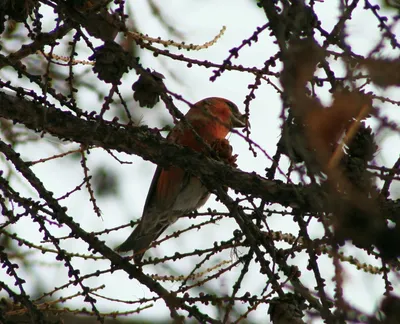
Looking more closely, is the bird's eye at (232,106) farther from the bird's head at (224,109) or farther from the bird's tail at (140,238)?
the bird's tail at (140,238)

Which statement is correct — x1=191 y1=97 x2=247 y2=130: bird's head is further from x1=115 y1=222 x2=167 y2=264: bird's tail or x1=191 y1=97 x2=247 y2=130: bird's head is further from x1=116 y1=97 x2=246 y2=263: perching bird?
x1=115 y1=222 x2=167 y2=264: bird's tail

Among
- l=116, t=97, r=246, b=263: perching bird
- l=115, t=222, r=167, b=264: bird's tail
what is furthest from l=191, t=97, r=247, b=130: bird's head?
l=115, t=222, r=167, b=264: bird's tail

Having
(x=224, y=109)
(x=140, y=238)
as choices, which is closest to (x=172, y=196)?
(x=140, y=238)

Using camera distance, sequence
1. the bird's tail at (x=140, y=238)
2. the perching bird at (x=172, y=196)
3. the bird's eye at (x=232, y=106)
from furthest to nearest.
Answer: the bird's eye at (x=232, y=106)
the bird's tail at (x=140, y=238)
the perching bird at (x=172, y=196)

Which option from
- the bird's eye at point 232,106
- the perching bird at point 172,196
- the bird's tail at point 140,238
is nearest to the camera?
the perching bird at point 172,196

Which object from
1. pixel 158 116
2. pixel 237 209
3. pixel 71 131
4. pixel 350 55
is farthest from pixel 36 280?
pixel 350 55

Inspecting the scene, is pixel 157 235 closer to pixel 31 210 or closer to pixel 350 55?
pixel 31 210

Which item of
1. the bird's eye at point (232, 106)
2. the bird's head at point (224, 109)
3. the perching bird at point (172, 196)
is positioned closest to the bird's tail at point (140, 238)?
the perching bird at point (172, 196)

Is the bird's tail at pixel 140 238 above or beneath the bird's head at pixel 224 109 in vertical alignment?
beneath

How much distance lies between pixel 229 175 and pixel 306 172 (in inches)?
54.8

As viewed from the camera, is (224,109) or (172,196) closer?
(172,196)

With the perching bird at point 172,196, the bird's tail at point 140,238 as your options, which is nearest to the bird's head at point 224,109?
the perching bird at point 172,196

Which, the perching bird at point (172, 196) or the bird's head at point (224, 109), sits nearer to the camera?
the perching bird at point (172, 196)

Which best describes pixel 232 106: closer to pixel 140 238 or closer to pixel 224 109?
pixel 224 109
